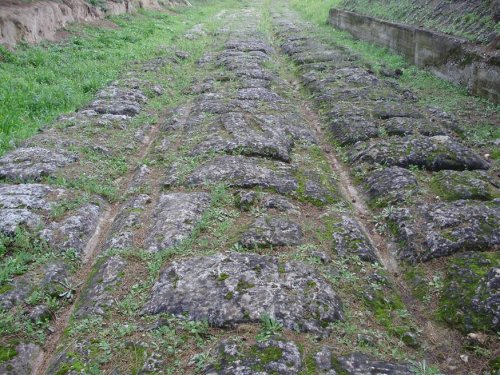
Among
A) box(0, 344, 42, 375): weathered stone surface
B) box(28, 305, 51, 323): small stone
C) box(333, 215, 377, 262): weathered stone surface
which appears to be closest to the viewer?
box(0, 344, 42, 375): weathered stone surface

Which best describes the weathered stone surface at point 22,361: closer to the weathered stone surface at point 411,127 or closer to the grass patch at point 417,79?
the weathered stone surface at point 411,127

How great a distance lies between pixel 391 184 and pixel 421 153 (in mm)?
974

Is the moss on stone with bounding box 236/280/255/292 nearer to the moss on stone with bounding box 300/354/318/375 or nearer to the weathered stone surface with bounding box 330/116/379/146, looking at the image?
the moss on stone with bounding box 300/354/318/375

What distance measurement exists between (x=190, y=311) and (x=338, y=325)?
45.9 inches

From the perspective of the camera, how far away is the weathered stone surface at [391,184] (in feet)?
18.1

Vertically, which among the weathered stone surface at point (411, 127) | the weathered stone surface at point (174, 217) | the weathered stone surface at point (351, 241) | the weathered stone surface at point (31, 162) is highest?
the weathered stone surface at point (31, 162)

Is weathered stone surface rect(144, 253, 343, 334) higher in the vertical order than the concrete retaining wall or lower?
lower

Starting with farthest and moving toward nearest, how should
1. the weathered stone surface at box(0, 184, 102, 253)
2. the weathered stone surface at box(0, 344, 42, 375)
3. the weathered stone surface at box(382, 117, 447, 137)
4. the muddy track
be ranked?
1. the weathered stone surface at box(382, 117, 447, 137)
2. the weathered stone surface at box(0, 184, 102, 253)
3. the muddy track
4. the weathered stone surface at box(0, 344, 42, 375)

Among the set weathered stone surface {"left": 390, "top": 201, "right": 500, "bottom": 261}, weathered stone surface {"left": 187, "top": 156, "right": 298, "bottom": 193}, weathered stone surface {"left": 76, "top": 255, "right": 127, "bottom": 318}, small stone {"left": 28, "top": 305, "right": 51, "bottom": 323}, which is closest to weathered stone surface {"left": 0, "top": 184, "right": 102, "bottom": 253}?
weathered stone surface {"left": 76, "top": 255, "right": 127, "bottom": 318}

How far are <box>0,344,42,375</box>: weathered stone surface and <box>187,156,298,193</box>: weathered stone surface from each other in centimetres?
278

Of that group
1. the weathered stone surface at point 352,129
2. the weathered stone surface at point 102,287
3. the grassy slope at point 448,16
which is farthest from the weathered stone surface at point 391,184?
the grassy slope at point 448,16

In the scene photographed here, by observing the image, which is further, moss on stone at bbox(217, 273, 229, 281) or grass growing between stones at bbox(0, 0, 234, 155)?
grass growing between stones at bbox(0, 0, 234, 155)

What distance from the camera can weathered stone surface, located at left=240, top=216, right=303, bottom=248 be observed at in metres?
4.58

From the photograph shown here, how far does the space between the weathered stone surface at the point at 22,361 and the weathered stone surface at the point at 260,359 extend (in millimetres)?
1337
